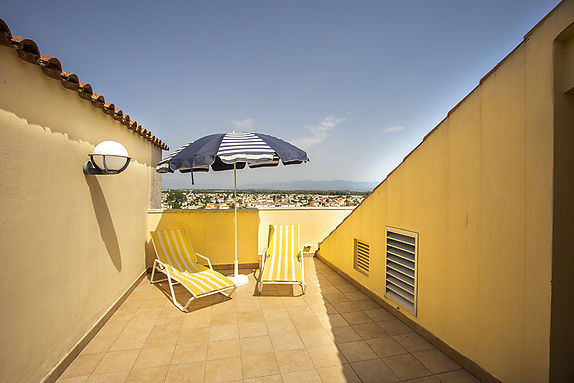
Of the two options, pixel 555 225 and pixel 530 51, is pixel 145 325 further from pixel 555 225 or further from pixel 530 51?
pixel 530 51

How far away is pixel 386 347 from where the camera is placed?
3.14 metres

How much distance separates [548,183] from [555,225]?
0.31m

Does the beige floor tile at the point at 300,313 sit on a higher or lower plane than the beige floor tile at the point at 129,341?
lower

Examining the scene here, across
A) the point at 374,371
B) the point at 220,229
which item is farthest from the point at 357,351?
the point at 220,229

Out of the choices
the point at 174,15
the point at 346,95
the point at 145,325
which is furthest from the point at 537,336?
the point at 346,95

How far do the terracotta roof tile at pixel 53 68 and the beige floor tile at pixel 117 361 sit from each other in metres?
3.08

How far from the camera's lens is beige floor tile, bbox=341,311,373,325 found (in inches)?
150

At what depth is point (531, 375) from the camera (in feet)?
6.60

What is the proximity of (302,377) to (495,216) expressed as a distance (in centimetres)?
249

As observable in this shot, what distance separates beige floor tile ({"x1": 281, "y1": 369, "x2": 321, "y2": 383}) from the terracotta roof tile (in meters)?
3.79

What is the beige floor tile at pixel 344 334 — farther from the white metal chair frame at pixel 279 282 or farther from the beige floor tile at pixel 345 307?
the white metal chair frame at pixel 279 282

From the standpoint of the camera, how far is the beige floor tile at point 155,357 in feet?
9.33

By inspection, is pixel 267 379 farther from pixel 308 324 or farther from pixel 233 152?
pixel 233 152

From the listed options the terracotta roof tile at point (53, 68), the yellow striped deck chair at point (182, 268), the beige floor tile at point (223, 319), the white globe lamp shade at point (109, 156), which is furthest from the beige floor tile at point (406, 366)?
the terracotta roof tile at point (53, 68)
